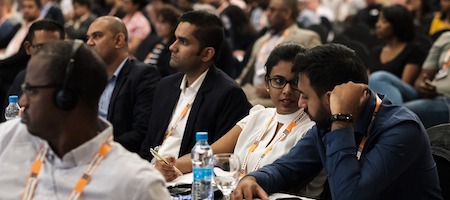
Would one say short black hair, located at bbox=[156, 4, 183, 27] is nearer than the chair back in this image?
No


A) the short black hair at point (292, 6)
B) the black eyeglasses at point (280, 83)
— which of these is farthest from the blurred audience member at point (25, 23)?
the black eyeglasses at point (280, 83)

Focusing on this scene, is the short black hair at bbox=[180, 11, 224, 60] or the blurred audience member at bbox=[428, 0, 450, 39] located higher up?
the short black hair at bbox=[180, 11, 224, 60]

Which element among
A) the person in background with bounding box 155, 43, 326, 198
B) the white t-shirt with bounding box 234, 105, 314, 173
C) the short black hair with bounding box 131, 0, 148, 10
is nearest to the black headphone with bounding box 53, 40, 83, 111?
the person in background with bounding box 155, 43, 326, 198

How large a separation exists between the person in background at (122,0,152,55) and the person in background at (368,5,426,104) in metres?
3.15

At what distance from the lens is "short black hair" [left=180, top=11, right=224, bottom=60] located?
3.92m

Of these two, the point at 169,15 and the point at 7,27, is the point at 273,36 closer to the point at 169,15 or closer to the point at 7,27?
the point at 169,15

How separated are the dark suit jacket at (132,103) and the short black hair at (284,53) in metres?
1.11

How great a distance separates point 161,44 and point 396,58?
217cm

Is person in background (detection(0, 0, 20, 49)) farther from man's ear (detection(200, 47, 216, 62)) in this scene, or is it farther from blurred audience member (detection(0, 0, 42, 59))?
man's ear (detection(200, 47, 216, 62))

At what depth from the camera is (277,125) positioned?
128 inches

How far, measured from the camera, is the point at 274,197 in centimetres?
272

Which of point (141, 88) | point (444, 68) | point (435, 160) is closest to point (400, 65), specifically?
point (444, 68)

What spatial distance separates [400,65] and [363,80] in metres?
3.20

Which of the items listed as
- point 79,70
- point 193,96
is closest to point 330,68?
point 79,70
